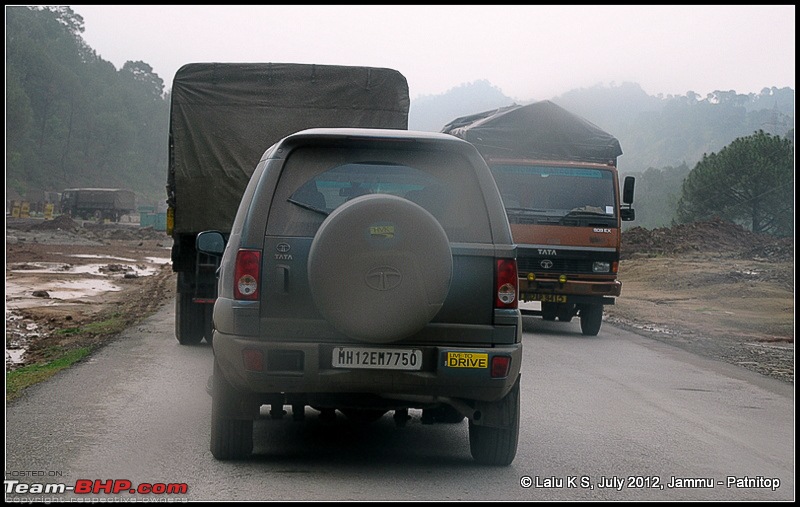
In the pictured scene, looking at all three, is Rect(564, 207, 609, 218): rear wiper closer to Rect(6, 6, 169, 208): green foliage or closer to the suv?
the suv

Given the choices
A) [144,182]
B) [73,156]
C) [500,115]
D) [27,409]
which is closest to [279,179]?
[27,409]

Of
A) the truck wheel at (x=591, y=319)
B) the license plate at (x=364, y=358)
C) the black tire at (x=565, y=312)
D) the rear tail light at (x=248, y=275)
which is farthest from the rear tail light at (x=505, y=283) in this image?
the black tire at (x=565, y=312)

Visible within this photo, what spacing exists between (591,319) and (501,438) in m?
10.2

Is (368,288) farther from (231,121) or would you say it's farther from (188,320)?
(231,121)

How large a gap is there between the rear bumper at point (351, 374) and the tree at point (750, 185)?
2236 inches

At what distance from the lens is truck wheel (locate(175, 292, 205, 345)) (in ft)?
40.9

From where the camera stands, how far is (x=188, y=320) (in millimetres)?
12461

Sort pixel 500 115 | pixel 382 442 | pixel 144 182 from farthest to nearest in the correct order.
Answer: pixel 144 182
pixel 500 115
pixel 382 442

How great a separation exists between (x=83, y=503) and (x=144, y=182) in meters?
122

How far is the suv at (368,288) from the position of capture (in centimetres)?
550

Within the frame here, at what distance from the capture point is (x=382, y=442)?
696 centimetres

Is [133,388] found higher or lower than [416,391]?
lower

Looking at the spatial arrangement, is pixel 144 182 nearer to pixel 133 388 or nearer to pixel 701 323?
pixel 701 323

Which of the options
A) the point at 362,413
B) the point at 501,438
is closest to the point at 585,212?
the point at 501,438
